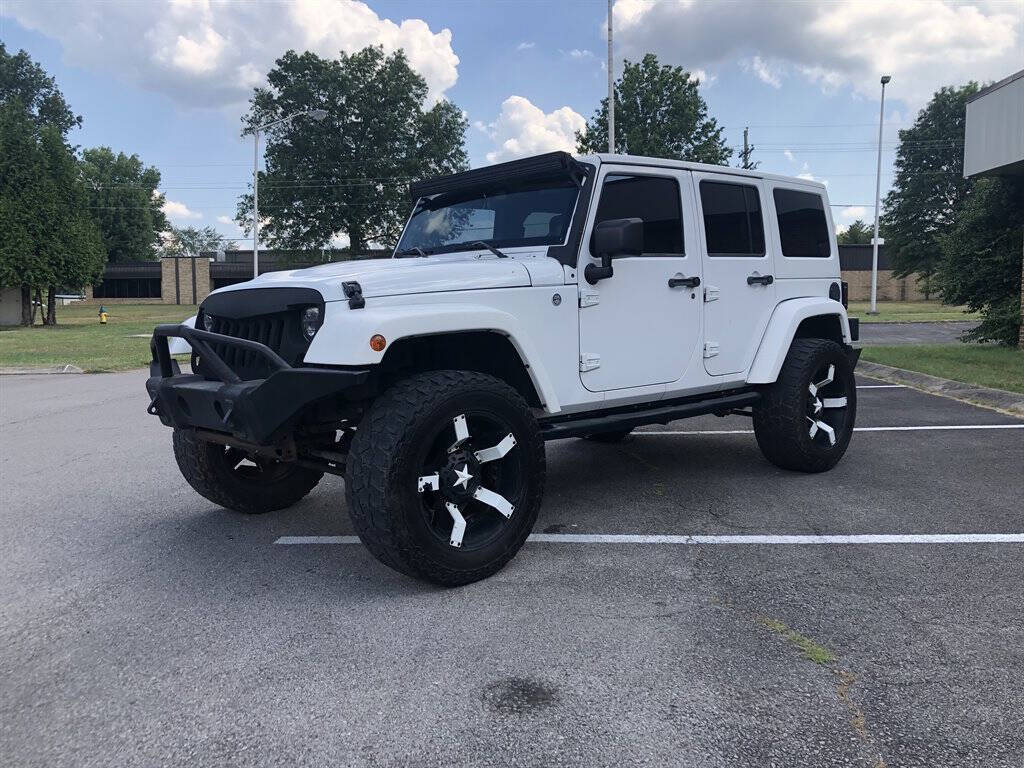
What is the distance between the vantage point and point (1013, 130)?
12.1 meters

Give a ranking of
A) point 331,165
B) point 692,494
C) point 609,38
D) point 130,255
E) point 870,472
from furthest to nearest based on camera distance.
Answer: point 130,255, point 331,165, point 609,38, point 870,472, point 692,494

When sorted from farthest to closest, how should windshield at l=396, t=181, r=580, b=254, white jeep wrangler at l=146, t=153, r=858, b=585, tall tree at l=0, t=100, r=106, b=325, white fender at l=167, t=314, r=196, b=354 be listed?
tall tree at l=0, t=100, r=106, b=325 < windshield at l=396, t=181, r=580, b=254 < white fender at l=167, t=314, r=196, b=354 < white jeep wrangler at l=146, t=153, r=858, b=585

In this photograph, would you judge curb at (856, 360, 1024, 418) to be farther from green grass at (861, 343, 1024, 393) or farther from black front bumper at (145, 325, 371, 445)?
black front bumper at (145, 325, 371, 445)

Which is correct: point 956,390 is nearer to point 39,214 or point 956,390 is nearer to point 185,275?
point 39,214

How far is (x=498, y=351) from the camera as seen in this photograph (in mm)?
4039

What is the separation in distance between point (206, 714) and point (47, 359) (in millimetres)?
16099

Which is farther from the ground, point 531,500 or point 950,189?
point 950,189

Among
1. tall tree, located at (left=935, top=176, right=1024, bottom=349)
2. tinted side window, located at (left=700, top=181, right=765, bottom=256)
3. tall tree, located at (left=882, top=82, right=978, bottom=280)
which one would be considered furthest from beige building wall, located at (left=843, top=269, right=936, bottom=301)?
tinted side window, located at (left=700, top=181, right=765, bottom=256)

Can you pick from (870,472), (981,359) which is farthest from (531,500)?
(981,359)

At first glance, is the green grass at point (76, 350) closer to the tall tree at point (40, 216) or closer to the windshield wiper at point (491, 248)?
the tall tree at point (40, 216)

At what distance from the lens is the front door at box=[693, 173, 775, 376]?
16.3 feet

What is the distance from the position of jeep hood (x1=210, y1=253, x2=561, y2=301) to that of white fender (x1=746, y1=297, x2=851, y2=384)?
6.30 ft

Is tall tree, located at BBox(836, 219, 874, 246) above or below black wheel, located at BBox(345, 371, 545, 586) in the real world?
above

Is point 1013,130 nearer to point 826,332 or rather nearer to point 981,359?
point 981,359
